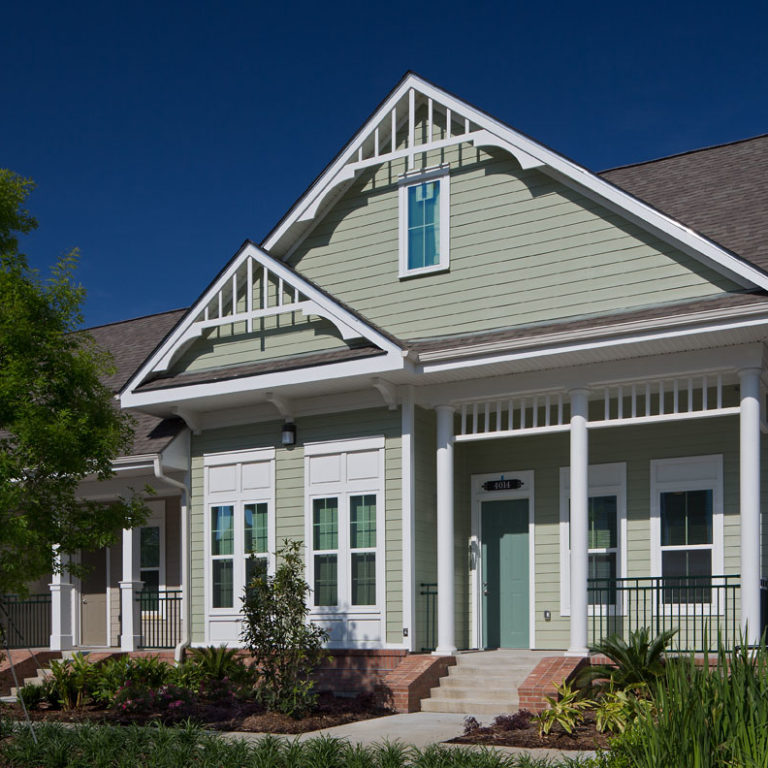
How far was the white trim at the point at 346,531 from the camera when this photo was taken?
14695mm

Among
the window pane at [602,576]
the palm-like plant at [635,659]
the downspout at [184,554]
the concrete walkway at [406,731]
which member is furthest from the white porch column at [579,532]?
the downspout at [184,554]

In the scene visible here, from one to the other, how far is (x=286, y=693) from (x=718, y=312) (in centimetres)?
671

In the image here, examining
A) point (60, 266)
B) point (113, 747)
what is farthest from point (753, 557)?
point (60, 266)

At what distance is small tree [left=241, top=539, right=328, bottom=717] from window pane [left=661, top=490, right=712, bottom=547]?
4.97 meters

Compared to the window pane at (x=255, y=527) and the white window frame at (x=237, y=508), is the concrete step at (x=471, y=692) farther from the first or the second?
the window pane at (x=255, y=527)

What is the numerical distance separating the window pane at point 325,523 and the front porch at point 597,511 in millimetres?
1492

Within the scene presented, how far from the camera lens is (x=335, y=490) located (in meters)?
15.3

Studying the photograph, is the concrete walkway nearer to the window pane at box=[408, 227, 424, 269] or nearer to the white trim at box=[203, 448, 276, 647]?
the white trim at box=[203, 448, 276, 647]

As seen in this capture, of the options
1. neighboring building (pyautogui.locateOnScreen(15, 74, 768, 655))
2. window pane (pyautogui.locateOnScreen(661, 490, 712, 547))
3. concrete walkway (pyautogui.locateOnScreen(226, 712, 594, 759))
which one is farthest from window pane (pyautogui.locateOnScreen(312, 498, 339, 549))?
window pane (pyautogui.locateOnScreen(661, 490, 712, 547))

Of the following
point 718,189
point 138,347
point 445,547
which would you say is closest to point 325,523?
point 445,547

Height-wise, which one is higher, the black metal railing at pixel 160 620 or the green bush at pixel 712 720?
the green bush at pixel 712 720

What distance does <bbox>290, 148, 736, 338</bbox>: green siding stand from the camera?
13.6 meters

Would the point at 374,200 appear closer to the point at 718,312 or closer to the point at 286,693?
the point at 718,312

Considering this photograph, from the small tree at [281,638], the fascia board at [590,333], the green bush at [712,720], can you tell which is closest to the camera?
the green bush at [712,720]
